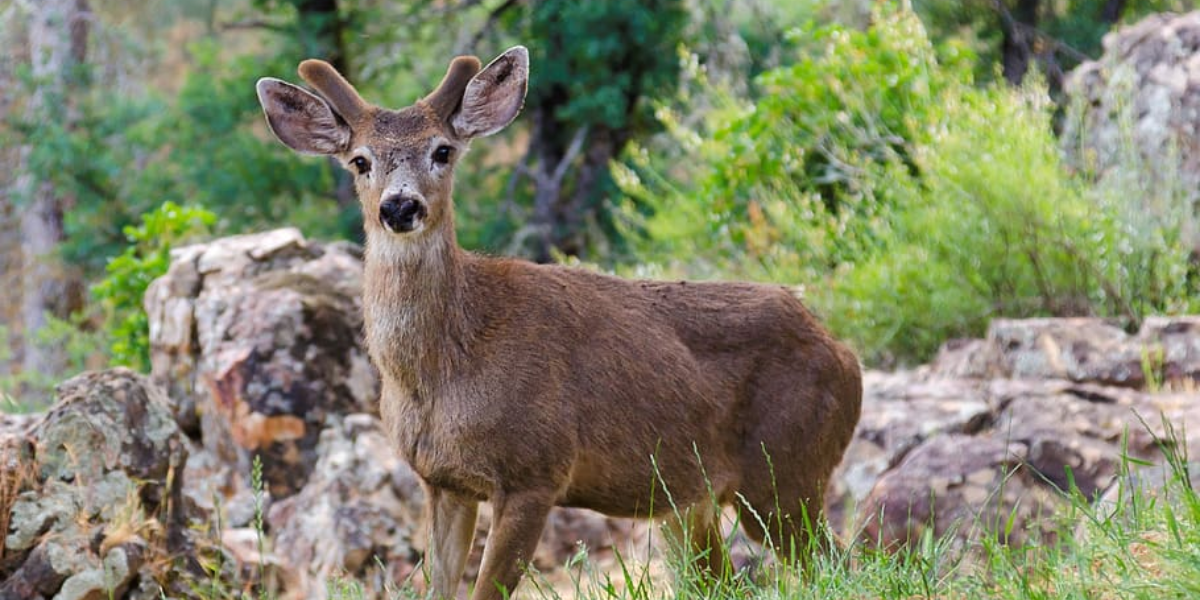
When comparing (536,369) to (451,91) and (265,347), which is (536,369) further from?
(265,347)

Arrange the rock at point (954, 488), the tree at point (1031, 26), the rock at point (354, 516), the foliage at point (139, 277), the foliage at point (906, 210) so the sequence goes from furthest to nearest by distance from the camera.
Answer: the tree at point (1031, 26)
the foliage at point (139, 277)
the foliage at point (906, 210)
the rock at point (354, 516)
the rock at point (954, 488)

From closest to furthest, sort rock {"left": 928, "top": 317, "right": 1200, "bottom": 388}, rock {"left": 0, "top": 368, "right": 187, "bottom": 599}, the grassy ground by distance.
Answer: the grassy ground, rock {"left": 0, "top": 368, "right": 187, "bottom": 599}, rock {"left": 928, "top": 317, "right": 1200, "bottom": 388}

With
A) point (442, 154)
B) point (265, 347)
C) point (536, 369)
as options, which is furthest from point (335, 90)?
point (265, 347)

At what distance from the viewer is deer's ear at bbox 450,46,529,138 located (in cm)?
597

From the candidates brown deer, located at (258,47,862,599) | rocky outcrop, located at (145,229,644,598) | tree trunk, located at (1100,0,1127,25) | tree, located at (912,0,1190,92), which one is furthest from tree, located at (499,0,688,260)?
brown deer, located at (258,47,862,599)

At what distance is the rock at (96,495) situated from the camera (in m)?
6.14

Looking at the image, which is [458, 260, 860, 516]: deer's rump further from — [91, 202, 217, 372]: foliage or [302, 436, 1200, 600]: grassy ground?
[91, 202, 217, 372]: foliage

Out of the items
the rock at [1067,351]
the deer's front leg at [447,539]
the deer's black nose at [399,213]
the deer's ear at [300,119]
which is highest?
the deer's ear at [300,119]

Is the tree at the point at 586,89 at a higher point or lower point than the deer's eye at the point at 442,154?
lower

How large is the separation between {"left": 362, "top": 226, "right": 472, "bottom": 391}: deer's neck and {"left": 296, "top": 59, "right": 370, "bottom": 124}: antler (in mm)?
481

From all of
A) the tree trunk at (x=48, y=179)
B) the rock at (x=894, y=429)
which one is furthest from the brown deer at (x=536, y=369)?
the tree trunk at (x=48, y=179)

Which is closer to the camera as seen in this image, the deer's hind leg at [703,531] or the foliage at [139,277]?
the deer's hind leg at [703,531]

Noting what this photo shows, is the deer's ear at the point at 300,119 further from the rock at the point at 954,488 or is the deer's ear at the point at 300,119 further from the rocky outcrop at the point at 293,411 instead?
the rock at the point at 954,488

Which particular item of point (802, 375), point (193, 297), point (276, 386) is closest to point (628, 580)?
point (802, 375)
